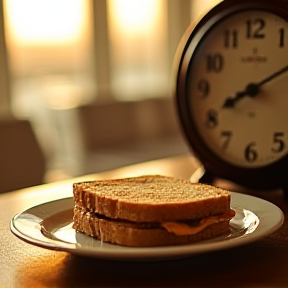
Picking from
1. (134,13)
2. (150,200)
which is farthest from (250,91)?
(134,13)

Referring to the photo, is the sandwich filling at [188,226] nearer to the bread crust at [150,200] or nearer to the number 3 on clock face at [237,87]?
the bread crust at [150,200]

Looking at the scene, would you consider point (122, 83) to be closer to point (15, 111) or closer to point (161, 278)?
point (15, 111)

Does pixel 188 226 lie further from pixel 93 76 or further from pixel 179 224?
pixel 93 76

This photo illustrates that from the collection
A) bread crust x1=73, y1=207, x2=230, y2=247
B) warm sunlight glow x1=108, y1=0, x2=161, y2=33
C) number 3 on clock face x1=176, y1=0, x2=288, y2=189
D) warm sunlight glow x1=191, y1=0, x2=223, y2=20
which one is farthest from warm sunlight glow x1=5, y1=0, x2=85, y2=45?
bread crust x1=73, y1=207, x2=230, y2=247

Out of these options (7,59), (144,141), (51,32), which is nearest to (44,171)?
(144,141)

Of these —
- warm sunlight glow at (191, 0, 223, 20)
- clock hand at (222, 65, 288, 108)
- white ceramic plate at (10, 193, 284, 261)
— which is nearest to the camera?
white ceramic plate at (10, 193, 284, 261)

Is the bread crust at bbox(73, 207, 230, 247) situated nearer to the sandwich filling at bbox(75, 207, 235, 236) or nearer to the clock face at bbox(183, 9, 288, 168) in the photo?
the sandwich filling at bbox(75, 207, 235, 236)
